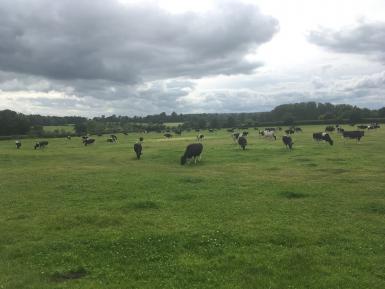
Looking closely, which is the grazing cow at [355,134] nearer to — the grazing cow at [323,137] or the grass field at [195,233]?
the grazing cow at [323,137]

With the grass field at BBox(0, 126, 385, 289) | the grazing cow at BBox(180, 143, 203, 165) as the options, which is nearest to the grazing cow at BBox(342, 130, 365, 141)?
the grazing cow at BBox(180, 143, 203, 165)

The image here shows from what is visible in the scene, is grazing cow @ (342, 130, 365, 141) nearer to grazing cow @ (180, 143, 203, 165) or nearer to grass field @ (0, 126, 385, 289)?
A: grazing cow @ (180, 143, 203, 165)

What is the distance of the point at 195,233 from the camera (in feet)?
42.8

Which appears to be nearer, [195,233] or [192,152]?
[195,233]

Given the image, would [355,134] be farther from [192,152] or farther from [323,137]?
[192,152]

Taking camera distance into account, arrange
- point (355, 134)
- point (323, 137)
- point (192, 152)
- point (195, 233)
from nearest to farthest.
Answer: point (195, 233), point (192, 152), point (323, 137), point (355, 134)

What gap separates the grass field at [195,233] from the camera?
10.1 metres

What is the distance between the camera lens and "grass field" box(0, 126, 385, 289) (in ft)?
33.1

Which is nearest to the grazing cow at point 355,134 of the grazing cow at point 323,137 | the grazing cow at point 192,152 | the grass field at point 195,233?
the grazing cow at point 323,137

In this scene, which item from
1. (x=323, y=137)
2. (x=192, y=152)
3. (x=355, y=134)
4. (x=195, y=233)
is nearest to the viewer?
(x=195, y=233)

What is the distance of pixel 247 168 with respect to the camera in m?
29.9

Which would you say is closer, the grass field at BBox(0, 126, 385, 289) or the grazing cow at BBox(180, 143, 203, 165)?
the grass field at BBox(0, 126, 385, 289)

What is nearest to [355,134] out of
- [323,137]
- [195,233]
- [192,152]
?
[323,137]

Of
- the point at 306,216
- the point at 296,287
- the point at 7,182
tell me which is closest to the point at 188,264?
the point at 296,287
